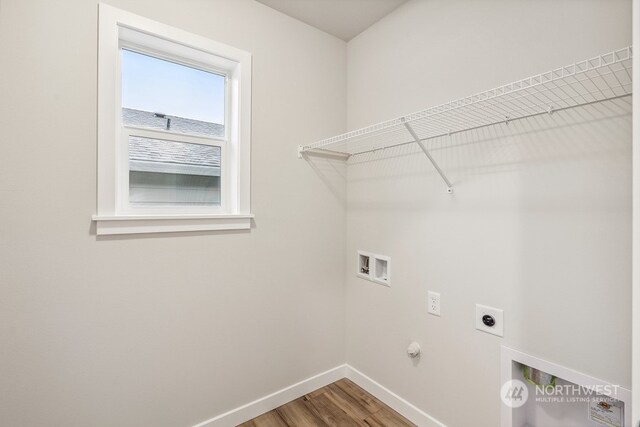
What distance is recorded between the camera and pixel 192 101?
169 centimetres

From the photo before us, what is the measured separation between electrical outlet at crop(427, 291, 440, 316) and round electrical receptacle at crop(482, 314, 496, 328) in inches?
9.5

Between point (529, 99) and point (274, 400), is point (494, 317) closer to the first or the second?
point (529, 99)

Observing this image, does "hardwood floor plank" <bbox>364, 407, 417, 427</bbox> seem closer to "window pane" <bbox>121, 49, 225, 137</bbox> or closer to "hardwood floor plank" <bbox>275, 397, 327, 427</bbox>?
"hardwood floor plank" <bbox>275, 397, 327, 427</bbox>

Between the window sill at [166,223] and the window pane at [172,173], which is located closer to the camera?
the window sill at [166,223]

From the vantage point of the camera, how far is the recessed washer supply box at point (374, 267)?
190 centimetres

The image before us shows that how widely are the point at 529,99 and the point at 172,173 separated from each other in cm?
172

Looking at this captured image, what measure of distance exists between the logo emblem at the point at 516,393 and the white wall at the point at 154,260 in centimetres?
109

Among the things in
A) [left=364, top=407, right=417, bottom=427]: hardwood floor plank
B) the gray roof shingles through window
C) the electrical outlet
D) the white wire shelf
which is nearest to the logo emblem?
the electrical outlet

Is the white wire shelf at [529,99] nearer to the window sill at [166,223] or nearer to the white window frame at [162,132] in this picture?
the white window frame at [162,132]

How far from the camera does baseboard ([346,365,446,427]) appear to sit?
1676 millimetres

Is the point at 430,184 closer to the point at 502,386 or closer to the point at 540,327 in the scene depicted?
the point at 540,327

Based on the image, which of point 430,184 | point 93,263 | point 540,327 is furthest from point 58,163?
point 540,327

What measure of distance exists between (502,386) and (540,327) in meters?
0.34

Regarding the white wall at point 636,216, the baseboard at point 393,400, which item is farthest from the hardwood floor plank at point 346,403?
the white wall at point 636,216
